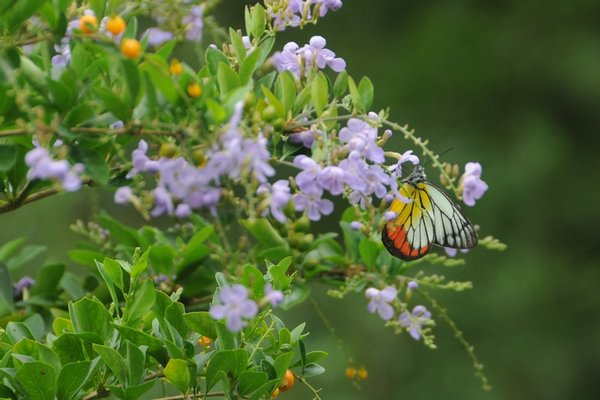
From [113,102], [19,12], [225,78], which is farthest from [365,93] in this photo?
[19,12]

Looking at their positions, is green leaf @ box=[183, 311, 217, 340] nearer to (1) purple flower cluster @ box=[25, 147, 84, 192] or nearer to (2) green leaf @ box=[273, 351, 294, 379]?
(2) green leaf @ box=[273, 351, 294, 379]

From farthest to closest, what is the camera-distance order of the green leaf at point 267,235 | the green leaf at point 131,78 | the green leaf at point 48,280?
the green leaf at point 48,280 < the green leaf at point 267,235 < the green leaf at point 131,78

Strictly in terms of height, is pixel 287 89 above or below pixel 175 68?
above

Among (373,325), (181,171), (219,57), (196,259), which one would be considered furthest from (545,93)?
(181,171)

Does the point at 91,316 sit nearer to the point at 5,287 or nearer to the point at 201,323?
the point at 201,323

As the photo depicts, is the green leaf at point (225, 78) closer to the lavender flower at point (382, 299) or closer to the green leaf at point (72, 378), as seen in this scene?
the green leaf at point (72, 378)

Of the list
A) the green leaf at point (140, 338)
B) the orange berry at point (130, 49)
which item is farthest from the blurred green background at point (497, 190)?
the orange berry at point (130, 49)
